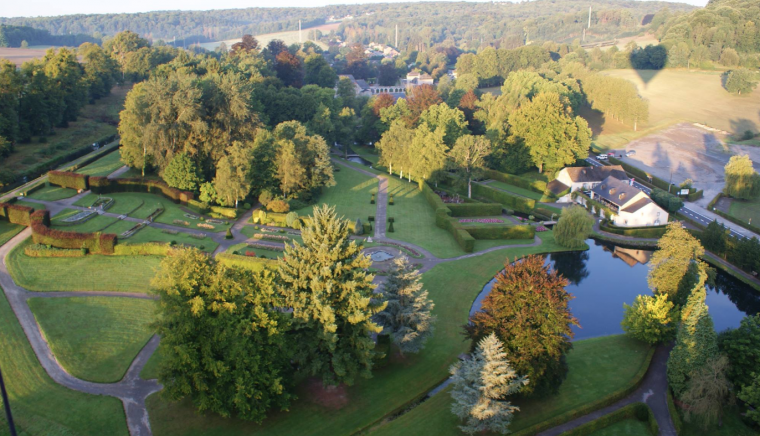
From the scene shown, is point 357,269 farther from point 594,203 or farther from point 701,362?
point 594,203

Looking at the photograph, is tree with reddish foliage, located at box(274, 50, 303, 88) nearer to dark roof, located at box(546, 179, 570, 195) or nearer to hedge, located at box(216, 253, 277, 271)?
dark roof, located at box(546, 179, 570, 195)

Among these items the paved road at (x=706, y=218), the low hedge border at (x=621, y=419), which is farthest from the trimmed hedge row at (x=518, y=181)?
the low hedge border at (x=621, y=419)

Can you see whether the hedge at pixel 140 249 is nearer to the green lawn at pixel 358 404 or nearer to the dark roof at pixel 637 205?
the green lawn at pixel 358 404

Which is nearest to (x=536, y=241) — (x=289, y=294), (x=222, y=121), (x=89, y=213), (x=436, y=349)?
(x=436, y=349)

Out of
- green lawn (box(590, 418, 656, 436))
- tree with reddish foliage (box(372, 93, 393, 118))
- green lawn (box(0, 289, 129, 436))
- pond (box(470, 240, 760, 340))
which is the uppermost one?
tree with reddish foliage (box(372, 93, 393, 118))

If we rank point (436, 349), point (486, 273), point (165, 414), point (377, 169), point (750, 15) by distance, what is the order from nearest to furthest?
point (165, 414), point (436, 349), point (486, 273), point (377, 169), point (750, 15)

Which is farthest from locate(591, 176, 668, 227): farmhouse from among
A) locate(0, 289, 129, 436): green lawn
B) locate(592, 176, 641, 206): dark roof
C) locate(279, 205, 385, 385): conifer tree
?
locate(0, 289, 129, 436): green lawn
